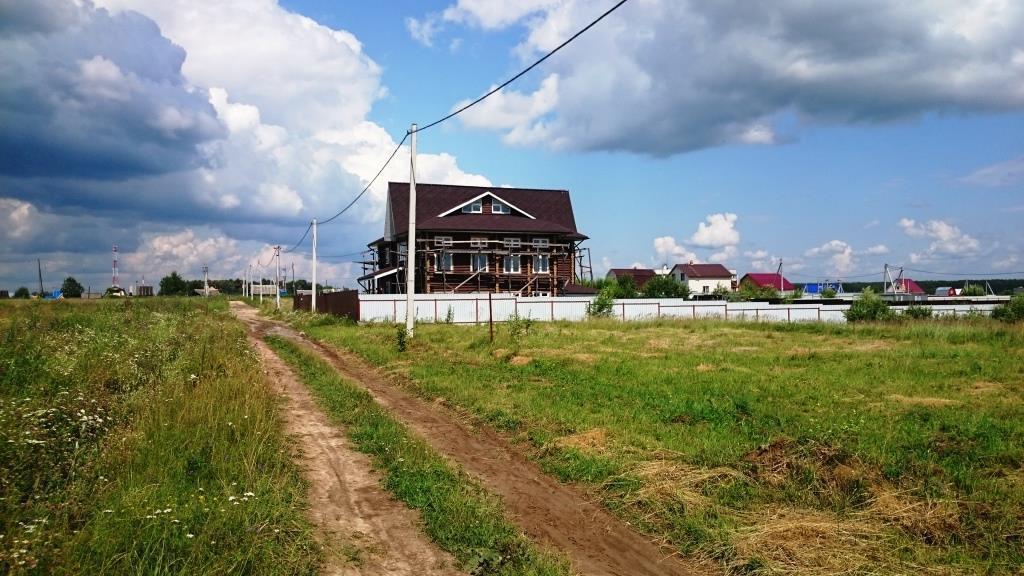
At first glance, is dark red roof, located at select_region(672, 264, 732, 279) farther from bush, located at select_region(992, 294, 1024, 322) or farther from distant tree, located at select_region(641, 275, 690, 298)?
bush, located at select_region(992, 294, 1024, 322)

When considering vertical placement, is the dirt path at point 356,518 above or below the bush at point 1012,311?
below

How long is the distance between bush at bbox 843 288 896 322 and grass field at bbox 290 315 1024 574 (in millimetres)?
16375

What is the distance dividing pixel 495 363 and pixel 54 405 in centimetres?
1099

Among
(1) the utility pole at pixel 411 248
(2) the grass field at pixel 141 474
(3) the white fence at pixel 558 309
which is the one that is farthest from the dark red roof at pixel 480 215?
(2) the grass field at pixel 141 474

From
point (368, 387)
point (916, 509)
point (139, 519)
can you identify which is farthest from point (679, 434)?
point (368, 387)

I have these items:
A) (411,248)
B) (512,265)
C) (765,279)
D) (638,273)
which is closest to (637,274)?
(638,273)

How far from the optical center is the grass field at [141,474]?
4371 millimetres

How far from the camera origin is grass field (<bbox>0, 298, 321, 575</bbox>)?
4371mm

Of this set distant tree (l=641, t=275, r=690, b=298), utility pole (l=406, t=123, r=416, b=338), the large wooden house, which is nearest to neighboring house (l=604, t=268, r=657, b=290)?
distant tree (l=641, t=275, r=690, b=298)

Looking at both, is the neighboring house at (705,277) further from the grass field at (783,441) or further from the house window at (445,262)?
the grass field at (783,441)

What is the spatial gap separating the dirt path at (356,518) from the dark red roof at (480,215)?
115ft

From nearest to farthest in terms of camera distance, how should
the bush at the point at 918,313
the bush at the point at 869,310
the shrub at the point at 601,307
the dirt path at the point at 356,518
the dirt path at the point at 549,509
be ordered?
the dirt path at the point at 356,518 < the dirt path at the point at 549,509 < the bush at the point at 869,310 < the bush at the point at 918,313 < the shrub at the point at 601,307

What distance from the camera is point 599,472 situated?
25.1ft

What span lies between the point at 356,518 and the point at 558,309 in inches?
1327
